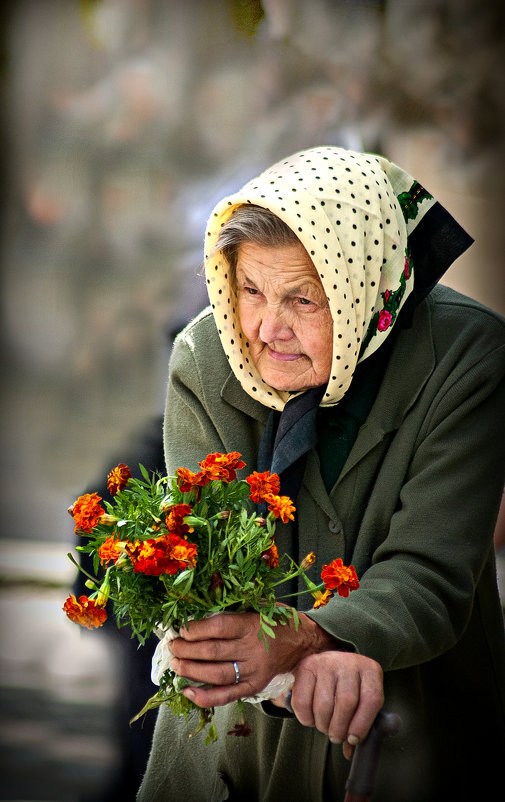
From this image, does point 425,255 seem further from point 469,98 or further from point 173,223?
point 173,223

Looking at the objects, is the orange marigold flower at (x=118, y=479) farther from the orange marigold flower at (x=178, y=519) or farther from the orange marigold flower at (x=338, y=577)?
the orange marigold flower at (x=338, y=577)

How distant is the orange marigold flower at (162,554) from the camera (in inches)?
51.1

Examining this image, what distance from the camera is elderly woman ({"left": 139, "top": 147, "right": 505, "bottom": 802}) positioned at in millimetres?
1685

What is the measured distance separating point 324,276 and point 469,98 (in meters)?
2.52

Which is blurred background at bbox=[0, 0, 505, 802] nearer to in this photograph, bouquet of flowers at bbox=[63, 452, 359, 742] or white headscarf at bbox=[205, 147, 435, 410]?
white headscarf at bbox=[205, 147, 435, 410]

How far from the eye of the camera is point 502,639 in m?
1.87

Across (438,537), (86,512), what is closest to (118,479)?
(86,512)

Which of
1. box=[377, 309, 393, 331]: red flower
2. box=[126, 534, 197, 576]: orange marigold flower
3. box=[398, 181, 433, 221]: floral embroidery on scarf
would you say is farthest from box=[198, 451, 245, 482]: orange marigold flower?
box=[398, 181, 433, 221]: floral embroidery on scarf

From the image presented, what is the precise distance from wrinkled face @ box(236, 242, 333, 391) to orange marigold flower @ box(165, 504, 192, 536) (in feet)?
1.70

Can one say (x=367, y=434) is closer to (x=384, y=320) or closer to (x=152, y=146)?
(x=384, y=320)

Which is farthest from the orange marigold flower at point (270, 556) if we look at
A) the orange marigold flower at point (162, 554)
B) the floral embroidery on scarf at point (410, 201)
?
the floral embroidery on scarf at point (410, 201)

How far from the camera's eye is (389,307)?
5.98 feet

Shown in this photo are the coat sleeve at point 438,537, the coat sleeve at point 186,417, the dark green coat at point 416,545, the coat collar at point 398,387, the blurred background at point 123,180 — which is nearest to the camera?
the coat sleeve at point 438,537

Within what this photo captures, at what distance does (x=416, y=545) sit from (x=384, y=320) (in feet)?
1.43
